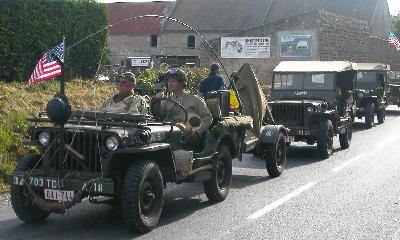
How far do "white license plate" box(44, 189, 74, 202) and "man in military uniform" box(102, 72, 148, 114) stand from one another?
157 centimetres

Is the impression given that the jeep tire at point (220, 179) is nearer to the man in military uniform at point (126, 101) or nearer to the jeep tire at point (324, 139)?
the man in military uniform at point (126, 101)

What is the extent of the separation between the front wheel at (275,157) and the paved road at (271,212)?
0.60ft

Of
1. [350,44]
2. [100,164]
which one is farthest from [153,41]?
[100,164]

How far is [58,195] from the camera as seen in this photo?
698 centimetres

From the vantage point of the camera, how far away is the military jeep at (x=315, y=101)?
46.5 feet

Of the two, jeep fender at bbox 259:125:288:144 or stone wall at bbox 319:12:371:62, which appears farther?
stone wall at bbox 319:12:371:62

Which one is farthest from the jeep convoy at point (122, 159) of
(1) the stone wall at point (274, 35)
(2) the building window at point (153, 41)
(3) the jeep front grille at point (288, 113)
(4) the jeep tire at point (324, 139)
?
(2) the building window at point (153, 41)

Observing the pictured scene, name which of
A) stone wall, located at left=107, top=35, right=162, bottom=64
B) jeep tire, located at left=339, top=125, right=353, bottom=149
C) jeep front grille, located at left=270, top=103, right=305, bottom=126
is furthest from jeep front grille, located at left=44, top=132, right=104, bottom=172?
stone wall, located at left=107, top=35, right=162, bottom=64

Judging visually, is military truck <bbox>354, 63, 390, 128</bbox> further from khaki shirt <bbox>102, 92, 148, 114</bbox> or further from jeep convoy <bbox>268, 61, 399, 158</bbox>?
khaki shirt <bbox>102, 92, 148, 114</bbox>

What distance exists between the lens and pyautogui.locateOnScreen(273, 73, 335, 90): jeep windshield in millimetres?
15820

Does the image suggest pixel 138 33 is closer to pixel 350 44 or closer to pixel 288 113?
pixel 350 44

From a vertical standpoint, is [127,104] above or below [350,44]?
below

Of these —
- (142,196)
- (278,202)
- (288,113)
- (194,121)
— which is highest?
(194,121)

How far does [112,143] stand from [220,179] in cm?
268
